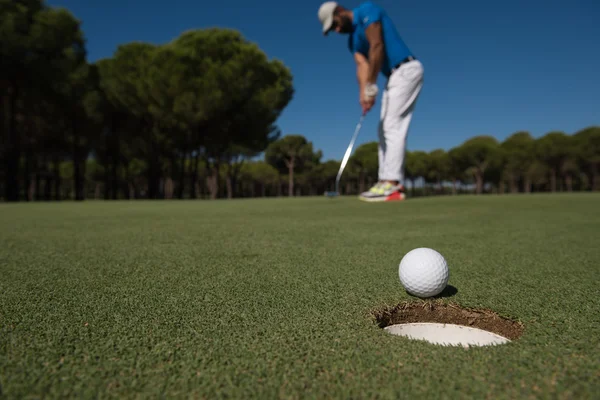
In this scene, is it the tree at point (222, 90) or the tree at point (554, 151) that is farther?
the tree at point (554, 151)

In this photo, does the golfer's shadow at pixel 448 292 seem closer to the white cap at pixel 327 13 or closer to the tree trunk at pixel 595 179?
the white cap at pixel 327 13

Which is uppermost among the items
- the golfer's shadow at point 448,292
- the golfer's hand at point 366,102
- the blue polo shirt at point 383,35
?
the blue polo shirt at point 383,35

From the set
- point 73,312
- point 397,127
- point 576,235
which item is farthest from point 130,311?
point 397,127

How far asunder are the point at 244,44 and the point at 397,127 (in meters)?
21.0

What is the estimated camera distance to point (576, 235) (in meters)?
3.93

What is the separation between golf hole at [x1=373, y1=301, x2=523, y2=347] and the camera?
1.70 m

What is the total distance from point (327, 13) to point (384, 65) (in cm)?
154

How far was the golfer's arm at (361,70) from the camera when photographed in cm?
739

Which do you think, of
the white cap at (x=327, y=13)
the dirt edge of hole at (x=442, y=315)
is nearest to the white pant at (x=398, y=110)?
the white cap at (x=327, y=13)

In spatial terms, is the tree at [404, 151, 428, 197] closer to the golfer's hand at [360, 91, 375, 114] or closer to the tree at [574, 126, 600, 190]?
the tree at [574, 126, 600, 190]

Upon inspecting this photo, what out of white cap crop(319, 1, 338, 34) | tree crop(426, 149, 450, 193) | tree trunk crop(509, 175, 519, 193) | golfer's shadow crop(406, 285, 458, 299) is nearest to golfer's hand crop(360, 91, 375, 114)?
white cap crop(319, 1, 338, 34)

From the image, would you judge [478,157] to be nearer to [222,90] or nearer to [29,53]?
[222,90]

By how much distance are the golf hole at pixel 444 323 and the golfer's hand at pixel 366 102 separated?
20.0 feet

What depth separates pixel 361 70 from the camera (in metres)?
7.50
